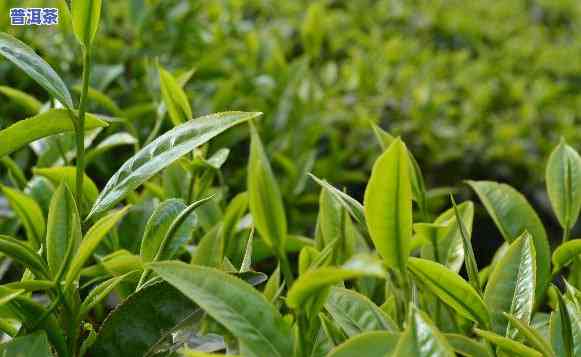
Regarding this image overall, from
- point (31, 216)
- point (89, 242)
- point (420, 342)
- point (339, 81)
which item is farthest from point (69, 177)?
point (339, 81)

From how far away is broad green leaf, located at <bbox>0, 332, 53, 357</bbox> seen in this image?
0.96 metres

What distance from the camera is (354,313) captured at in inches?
41.9

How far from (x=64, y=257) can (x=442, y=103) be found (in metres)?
2.51

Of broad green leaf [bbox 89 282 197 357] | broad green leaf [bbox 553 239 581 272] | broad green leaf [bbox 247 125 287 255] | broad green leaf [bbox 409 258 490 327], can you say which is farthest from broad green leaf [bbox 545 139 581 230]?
broad green leaf [bbox 89 282 197 357]

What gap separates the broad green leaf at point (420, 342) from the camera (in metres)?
0.82

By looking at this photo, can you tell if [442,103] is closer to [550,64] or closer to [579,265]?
[550,64]

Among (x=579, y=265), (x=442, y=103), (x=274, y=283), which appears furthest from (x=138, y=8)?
(x=579, y=265)

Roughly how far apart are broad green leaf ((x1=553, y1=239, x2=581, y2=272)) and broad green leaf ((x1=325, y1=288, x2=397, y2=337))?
312mm

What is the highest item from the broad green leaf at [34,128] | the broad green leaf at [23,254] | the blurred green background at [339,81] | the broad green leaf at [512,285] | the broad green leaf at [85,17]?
the broad green leaf at [85,17]

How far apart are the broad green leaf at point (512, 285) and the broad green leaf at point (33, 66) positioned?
25.7 inches

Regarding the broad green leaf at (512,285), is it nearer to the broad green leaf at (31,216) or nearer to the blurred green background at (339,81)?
the broad green leaf at (31,216)

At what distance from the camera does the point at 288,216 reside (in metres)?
2.36

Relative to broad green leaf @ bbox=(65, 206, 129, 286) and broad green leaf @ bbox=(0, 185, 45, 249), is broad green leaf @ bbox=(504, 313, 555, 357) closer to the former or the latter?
broad green leaf @ bbox=(65, 206, 129, 286)

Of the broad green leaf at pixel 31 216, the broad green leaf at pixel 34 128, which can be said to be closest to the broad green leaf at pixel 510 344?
the broad green leaf at pixel 34 128
